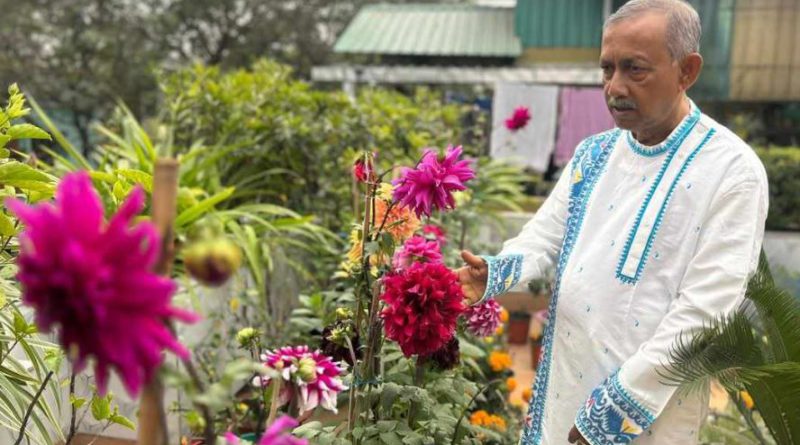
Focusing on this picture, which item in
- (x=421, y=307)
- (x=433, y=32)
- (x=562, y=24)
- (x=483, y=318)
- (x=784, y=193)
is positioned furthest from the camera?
(x=433, y=32)

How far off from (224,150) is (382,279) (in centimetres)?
245

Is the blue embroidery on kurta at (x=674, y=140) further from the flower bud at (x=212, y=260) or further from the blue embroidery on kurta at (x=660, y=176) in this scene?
the flower bud at (x=212, y=260)

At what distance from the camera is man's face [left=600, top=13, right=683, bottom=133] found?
139cm

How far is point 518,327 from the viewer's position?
505 centimetres

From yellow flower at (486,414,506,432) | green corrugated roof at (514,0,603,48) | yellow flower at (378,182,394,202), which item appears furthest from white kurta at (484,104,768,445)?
green corrugated roof at (514,0,603,48)

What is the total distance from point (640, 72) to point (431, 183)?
0.46 meters

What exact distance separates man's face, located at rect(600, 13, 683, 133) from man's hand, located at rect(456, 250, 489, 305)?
16.4 inches

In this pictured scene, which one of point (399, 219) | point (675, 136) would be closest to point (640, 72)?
point (675, 136)

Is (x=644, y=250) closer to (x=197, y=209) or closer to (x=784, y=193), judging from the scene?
(x=197, y=209)

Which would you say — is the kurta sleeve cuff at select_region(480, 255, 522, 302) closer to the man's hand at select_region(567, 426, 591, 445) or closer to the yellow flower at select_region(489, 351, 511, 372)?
the man's hand at select_region(567, 426, 591, 445)

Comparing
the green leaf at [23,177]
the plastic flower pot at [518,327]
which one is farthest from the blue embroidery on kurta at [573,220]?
the plastic flower pot at [518,327]

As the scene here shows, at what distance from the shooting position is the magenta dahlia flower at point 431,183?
1.34 metres

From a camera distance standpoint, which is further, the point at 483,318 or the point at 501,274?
the point at 483,318

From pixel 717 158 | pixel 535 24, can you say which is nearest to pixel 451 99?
pixel 535 24
